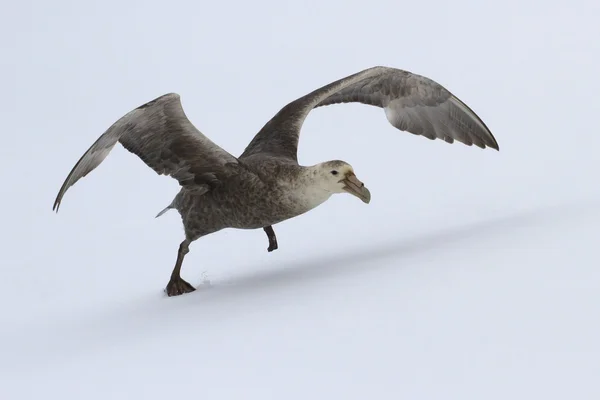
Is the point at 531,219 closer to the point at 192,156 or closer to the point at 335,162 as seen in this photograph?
the point at 335,162

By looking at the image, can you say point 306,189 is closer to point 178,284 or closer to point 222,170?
point 222,170

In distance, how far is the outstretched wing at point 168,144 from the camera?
296 inches

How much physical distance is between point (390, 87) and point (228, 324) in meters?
3.83

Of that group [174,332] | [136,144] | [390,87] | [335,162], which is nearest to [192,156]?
[136,144]

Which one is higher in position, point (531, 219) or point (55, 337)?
point (531, 219)

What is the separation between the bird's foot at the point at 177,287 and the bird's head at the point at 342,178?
5.49ft

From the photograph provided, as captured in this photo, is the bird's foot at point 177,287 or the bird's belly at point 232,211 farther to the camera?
the bird's foot at point 177,287

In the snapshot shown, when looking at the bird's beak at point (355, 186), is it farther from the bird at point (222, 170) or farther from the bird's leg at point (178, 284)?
the bird's leg at point (178, 284)

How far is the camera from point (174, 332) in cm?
665

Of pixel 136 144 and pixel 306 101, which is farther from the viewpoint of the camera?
pixel 306 101

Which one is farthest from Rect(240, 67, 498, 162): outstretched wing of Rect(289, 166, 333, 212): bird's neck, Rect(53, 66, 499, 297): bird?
Rect(289, 166, 333, 212): bird's neck

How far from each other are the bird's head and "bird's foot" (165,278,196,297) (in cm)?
167

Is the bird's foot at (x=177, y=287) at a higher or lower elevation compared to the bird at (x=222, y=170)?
lower

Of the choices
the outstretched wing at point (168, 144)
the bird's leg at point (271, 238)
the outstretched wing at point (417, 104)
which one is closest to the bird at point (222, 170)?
the outstretched wing at point (168, 144)
